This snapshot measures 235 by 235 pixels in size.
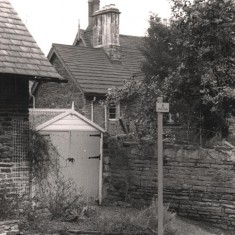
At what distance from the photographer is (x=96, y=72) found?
22953mm

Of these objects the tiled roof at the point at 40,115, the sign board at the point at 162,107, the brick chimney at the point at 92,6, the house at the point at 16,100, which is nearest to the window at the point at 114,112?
the tiled roof at the point at 40,115

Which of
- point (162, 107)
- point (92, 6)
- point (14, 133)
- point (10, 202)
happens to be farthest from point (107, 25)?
point (162, 107)

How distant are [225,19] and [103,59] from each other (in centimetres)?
1364

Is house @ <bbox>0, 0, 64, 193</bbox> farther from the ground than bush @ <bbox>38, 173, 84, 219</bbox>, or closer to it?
farther from the ground

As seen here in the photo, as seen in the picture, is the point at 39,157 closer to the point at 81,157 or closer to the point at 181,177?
the point at 81,157

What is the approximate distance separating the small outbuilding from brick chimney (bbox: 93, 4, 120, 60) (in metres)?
13.6

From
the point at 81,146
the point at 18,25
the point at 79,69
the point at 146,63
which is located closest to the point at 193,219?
the point at 81,146

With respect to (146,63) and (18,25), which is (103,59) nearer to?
(146,63)

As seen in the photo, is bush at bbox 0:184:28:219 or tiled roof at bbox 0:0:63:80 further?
tiled roof at bbox 0:0:63:80

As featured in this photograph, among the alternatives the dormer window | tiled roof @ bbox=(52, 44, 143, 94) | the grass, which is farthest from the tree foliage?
the dormer window

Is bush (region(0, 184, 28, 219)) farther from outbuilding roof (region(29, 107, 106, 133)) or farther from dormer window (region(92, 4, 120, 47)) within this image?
dormer window (region(92, 4, 120, 47))

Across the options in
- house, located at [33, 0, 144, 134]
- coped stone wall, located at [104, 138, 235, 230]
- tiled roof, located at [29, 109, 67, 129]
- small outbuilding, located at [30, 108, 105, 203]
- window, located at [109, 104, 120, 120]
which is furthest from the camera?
window, located at [109, 104, 120, 120]

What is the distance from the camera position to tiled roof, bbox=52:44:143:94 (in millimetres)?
21516

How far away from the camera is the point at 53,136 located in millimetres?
11516
